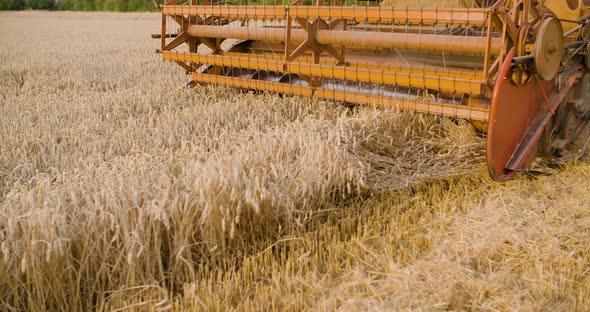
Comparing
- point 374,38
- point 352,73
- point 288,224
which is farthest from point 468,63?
point 288,224

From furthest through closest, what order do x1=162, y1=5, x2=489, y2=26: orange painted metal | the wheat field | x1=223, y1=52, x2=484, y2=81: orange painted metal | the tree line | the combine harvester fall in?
the tree line → x1=223, y1=52, x2=484, y2=81: orange painted metal → x1=162, y1=5, x2=489, y2=26: orange painted metal → the combine harvester → the wheat field

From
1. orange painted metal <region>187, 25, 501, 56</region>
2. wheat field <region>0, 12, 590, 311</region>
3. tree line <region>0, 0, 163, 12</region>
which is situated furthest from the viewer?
tree line <region>0, 0, 163, 12</region>

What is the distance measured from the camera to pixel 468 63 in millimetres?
4172

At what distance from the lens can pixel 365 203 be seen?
298 centimetres

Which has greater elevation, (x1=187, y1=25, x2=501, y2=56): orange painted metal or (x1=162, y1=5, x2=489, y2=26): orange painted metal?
(x1=162, y1=5, x2=489, y2=26): orange painted metal

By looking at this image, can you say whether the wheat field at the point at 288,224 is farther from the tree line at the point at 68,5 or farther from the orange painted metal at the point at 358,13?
the tree line at the point at 68,5

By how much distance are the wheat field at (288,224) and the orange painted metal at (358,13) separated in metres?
0.66

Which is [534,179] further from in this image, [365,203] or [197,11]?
[197,11]

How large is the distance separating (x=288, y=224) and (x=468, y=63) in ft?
7.36

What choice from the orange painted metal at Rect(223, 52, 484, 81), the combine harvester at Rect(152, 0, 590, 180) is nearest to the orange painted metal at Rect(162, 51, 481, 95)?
the combine harvester at Rect(152, 0, 590, 180)

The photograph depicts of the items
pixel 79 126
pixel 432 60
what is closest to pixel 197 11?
pixel 79 126

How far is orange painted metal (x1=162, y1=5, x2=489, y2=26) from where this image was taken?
3.16m

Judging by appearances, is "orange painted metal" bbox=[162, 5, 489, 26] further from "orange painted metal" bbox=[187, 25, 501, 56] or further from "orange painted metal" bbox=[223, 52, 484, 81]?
"orange painted metal" bbox=[223, 52, 484, 81]

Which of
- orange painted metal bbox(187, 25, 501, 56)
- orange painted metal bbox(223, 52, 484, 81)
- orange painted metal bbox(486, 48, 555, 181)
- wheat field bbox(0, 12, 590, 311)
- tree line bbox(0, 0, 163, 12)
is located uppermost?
tree line bbox(0, 0, 163, 12)
